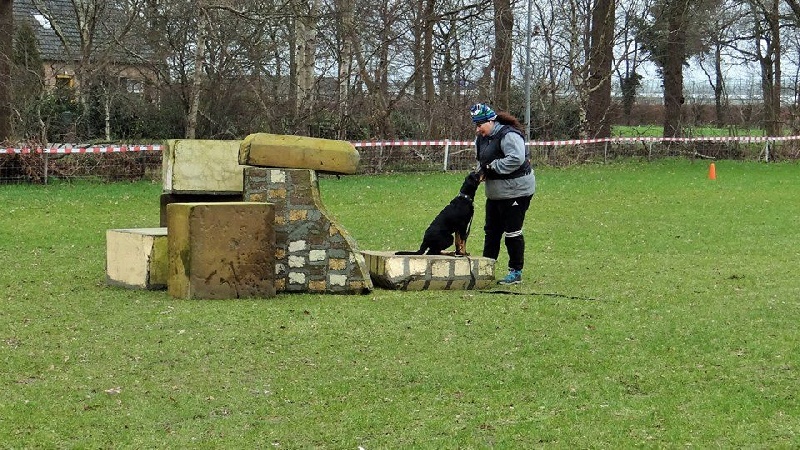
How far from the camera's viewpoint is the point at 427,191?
22453 millimetres

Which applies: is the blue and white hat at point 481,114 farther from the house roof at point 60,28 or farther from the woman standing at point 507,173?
the house roof at point 60,28

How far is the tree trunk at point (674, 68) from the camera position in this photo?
3691 centimetres

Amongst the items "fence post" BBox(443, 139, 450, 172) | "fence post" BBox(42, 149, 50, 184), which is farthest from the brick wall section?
"fence post" BBox(443, 139, 450, 172)

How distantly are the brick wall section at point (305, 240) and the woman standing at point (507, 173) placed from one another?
1585 millimetres

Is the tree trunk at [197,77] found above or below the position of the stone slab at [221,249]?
above

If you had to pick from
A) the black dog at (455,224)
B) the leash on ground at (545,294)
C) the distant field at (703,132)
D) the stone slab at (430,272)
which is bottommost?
the leash on ground at (545,294)

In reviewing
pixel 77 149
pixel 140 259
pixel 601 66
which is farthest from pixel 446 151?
pixel 140 259

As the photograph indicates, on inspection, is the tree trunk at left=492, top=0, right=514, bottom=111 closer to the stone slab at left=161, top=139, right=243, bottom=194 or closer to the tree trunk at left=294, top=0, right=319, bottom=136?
the tree trunk at left=294, top=0, right=319, bottom=136

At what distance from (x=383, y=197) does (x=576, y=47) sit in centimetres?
1747

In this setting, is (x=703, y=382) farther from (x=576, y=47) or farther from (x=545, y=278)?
(x=576, y=47)

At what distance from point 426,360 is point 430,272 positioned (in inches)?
114

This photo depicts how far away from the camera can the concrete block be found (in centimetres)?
988

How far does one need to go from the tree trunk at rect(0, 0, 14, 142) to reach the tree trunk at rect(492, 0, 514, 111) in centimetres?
1444

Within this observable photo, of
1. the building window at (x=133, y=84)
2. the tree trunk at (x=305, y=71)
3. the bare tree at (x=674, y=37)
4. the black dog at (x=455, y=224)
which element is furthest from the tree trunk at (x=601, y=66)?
the black dog at (x=455, y=224)
